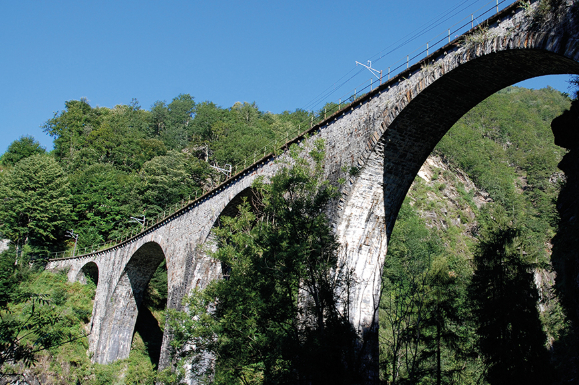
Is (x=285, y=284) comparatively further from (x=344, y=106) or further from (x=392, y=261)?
(x=392, y=261)

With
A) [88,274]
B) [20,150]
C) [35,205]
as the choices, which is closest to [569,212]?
[88,274]

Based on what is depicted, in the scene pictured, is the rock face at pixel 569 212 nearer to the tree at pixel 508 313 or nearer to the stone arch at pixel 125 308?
the tree at pixel 508 313

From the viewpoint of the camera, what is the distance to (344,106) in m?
13.3

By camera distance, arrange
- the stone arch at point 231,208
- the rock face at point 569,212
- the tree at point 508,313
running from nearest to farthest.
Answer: the rock face at point 569,212
the tree at point 508,313
the stone arch at point 231,208

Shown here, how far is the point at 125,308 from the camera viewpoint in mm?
28156

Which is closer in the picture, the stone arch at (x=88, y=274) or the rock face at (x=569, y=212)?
the rock face at (x=569, y=212)

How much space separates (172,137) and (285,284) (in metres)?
51.8

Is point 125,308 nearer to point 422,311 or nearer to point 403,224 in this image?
point 422,311

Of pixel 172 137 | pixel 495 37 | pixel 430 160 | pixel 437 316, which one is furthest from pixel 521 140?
pixel 495 37

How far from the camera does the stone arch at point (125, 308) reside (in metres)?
27.1

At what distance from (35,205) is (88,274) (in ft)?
20.8

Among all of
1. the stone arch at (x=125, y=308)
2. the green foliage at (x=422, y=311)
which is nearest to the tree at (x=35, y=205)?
the stone arch at (x=125, y=308)

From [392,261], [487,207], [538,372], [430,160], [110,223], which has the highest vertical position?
[430,160]

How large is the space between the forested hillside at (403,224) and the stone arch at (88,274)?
0.87m
